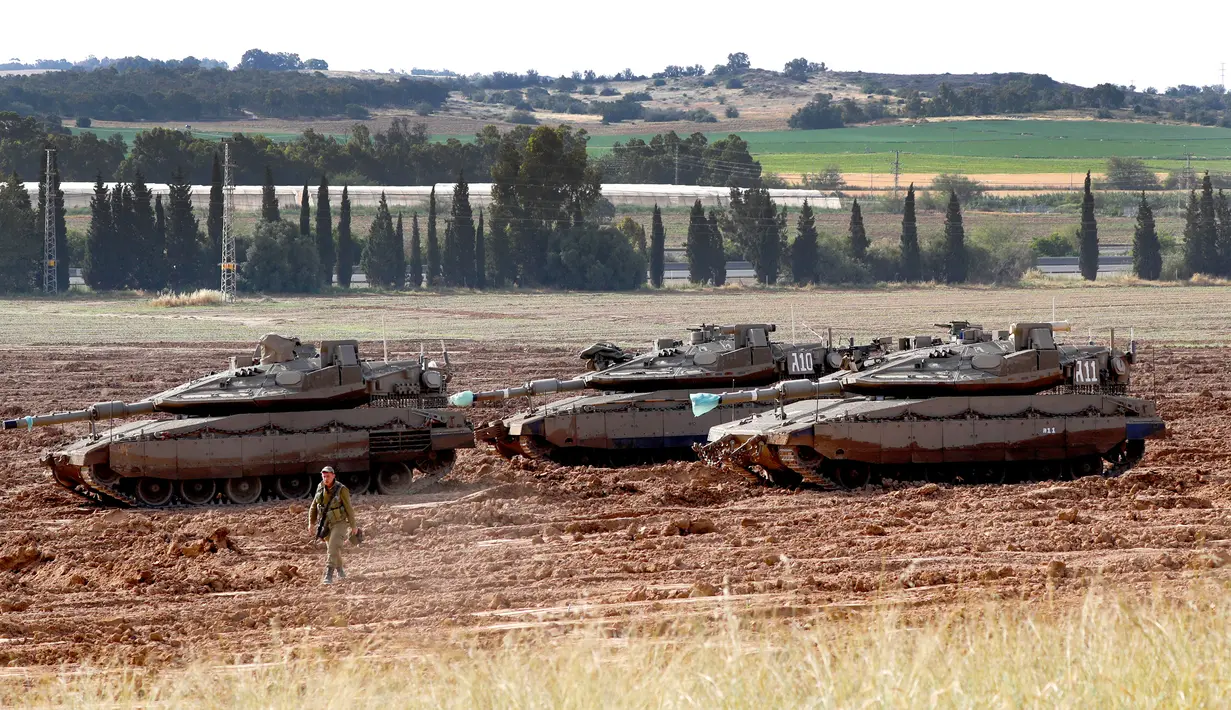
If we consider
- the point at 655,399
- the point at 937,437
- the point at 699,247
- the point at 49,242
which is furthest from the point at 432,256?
the point at 937,437

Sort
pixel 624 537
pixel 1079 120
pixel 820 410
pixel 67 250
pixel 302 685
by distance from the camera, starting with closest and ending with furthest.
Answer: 1. pixel 302 685
2. pixel 624 537
3. pixel 820 410
4. pixel 67 250
5. pixel 1079 120

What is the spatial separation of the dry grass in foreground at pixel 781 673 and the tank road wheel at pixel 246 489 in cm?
978

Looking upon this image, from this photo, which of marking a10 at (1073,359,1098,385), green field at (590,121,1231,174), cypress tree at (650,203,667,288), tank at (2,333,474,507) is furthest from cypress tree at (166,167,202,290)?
green field at (590,121,1231,174)

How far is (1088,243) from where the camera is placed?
2987 inches

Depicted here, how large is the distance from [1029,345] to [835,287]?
56.4m

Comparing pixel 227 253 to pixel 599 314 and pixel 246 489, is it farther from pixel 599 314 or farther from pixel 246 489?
pixel 246 489

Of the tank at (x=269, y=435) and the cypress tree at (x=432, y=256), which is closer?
the tank at (x=269, y=435)

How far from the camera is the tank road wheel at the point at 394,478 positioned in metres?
21.4

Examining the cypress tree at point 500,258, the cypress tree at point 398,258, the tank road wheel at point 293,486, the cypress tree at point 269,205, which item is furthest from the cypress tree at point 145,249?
the tank road wheel at point 293,486

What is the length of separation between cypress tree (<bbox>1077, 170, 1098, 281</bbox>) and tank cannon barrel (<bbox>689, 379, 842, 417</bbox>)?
57584mm

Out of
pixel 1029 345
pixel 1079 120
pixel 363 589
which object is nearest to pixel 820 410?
pixel 1029 345

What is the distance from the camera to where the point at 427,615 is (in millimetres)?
12750

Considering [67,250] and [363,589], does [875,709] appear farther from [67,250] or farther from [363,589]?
[67,250]

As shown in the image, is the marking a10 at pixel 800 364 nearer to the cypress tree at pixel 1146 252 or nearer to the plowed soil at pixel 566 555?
the plowed soil at pixel 566 555
